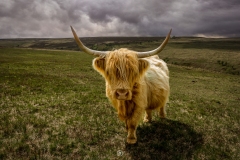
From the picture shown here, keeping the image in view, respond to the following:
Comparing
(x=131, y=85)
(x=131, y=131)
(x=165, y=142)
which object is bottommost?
(x=165, y=142)

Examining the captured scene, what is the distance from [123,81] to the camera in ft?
14.8

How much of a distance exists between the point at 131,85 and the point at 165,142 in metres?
1.97

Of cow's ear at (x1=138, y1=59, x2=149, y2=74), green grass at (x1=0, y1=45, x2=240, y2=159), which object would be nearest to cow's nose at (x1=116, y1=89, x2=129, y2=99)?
cow's ear at (x1=138, y1=59, x2=149, y2=74)

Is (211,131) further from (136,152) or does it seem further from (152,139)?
(136,152)

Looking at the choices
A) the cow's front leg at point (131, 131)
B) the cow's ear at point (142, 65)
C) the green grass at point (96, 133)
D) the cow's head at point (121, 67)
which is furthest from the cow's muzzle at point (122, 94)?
the green grass at point (96, 133)

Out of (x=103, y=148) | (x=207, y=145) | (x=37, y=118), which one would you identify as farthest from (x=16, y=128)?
(x=207, y=145)

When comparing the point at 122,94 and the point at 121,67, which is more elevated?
the point at 121,67

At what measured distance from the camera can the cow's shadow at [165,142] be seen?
189 inches

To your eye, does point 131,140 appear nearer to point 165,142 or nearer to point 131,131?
point 131,131

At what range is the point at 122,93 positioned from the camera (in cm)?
437

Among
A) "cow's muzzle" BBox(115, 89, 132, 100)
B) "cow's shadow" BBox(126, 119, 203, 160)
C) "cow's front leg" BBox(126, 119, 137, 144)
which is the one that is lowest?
"cow's shadow" BBox(126, 119, 203, 160)

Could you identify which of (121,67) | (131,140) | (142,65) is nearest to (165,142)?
(131,140)

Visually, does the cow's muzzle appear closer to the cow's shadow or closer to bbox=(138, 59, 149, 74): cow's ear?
bbox=(138, 59, 149, 74): cow's ear

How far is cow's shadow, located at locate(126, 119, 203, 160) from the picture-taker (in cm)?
481
